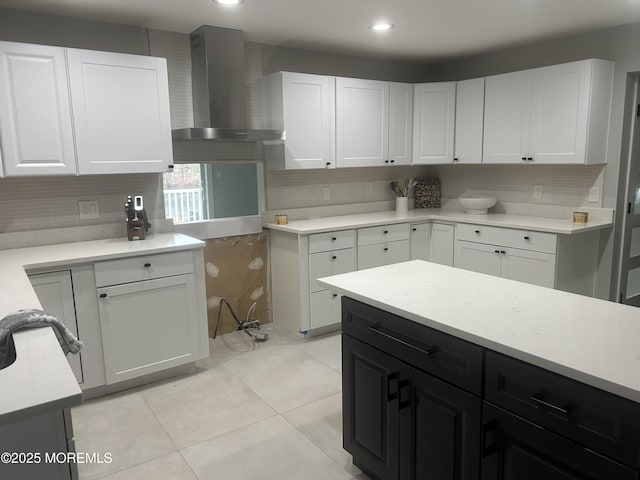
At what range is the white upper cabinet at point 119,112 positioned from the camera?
111 inches

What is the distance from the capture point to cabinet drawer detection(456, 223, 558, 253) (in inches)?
138

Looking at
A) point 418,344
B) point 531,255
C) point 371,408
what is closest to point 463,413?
point 418,344

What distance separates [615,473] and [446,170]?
408 cm

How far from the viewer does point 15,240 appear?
301cm

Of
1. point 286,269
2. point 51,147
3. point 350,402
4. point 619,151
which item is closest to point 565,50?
point 619,151

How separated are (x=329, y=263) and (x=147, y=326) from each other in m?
1.45

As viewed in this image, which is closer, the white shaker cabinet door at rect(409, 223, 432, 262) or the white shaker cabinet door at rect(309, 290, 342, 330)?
the white shaker cabinet door at rect(309, 290, 342, 330)

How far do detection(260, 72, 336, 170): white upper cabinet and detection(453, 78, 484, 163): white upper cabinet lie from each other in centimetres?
125

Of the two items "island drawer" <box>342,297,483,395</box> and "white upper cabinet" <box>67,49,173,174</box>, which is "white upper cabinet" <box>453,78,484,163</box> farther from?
"island drawer" <box>342,297,483,395</box>

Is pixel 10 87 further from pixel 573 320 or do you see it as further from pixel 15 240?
pixel 573 320

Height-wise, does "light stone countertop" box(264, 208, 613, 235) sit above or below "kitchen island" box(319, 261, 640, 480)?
above

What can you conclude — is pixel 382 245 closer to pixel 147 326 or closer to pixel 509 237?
pixel 509 237

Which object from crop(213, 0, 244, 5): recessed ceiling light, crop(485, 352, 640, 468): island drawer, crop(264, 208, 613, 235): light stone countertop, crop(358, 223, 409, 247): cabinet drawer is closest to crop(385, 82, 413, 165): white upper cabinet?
crop(264, 208, 613, 235): light stone countertop

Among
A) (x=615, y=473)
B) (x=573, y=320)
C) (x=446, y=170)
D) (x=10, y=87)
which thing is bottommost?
(x=615, y=473)
